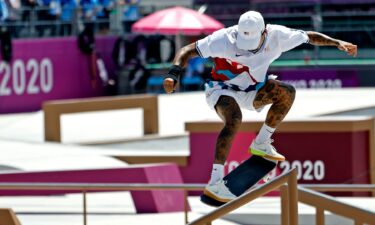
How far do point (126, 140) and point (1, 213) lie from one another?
10.8m

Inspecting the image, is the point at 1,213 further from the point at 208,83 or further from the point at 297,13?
the point at 297,13

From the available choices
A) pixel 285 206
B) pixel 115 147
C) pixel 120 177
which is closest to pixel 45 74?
pixel 115 147

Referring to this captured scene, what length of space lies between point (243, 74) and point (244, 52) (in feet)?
0.73

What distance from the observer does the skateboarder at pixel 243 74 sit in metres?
9.62

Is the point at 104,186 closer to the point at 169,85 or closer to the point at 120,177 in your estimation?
the point at 169,85

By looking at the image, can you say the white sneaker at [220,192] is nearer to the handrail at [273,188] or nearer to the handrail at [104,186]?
the handrail at [273,188]

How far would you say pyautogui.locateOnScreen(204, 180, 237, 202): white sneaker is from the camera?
970 cm

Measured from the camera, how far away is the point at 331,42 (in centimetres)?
979

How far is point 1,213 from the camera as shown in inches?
446

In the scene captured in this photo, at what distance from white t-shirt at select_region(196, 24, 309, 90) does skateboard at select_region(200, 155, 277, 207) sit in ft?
2.04

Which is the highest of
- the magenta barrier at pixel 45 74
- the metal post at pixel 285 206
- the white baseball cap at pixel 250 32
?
the white baseball cap at pixel 250 32

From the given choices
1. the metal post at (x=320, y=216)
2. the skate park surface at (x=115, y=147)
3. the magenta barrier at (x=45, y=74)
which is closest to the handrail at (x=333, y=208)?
the metal post at (x=320, y=216)

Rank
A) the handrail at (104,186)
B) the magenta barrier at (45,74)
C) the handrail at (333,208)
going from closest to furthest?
the handrail at (333,208) → the handrail at (104,186) → the magenta barrier at (45,74)

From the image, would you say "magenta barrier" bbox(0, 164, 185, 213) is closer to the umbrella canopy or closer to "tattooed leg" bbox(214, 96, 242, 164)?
"tattooed leg" bbox(214, 96, 242, 164)
